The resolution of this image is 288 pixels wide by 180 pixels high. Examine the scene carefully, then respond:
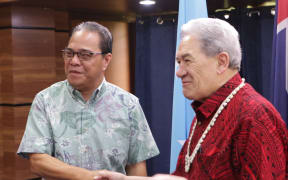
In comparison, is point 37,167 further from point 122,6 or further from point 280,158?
point 122,6

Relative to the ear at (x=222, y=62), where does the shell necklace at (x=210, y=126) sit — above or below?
below

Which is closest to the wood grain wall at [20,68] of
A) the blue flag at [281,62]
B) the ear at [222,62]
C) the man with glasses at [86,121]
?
the man with glasses at [86,121]

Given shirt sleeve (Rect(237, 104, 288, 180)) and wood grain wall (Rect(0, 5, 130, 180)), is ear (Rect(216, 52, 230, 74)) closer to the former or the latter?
shirt sleeve (Rect(237, 104, 288, 180))

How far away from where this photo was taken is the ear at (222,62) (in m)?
1.19

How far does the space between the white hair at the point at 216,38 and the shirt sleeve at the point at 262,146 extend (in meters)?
0.22

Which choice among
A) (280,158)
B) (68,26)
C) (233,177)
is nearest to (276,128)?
(280,158)

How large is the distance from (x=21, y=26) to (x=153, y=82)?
1.45m

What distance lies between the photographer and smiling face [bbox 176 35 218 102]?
47.6 inches

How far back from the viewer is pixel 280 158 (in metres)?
1.04

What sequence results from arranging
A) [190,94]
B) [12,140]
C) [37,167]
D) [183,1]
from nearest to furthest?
[190,94] → [37,167] → [183,1] → [12,140]

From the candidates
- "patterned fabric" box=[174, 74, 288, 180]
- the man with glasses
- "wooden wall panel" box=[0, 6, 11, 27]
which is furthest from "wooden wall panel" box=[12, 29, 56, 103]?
"patterned fabric" box=[174, 74, 288, 180]

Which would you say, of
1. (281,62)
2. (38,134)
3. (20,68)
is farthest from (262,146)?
(20,68)

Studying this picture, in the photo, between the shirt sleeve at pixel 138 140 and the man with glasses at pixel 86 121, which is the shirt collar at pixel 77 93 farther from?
the shirt sleeve at pixel 138 140

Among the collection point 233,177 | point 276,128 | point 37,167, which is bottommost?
point 37,167
